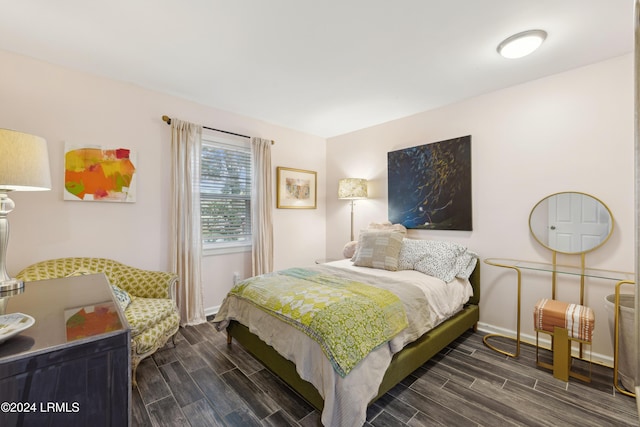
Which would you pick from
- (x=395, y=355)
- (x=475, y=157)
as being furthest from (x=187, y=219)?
(x=475, y=157)

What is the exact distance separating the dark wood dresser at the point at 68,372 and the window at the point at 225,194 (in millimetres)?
2349

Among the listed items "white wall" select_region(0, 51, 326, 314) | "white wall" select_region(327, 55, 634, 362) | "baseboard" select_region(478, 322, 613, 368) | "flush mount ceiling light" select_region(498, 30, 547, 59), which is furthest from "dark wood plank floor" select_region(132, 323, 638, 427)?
"flush mount ceiling light" select_region(498, 30, 547, 59)

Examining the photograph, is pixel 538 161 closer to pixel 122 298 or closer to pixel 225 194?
pixel 225 194

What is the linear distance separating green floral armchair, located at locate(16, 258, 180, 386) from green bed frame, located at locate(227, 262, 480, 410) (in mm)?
595

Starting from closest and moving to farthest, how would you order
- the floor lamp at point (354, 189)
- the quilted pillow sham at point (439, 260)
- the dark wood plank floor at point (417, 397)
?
1. the dark wood plank floor at point (417, 397)
2. the quilted pillow sham at point (439, 260)
3. the floor lamp at point (354, 189)

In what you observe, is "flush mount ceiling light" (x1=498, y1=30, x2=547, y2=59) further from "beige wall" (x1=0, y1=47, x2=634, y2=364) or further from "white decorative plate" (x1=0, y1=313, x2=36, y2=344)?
"white decorative plate" (x1=0, y1=313, x2=36, y2=344)

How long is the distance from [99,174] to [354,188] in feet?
9.33

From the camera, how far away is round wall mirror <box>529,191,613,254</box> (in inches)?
89.7

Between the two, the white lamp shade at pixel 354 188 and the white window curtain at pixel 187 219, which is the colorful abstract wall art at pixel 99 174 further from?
the white lamp shade at pixel 354 188

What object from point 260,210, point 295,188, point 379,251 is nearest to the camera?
point 379,251

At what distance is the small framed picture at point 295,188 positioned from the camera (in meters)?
4.00

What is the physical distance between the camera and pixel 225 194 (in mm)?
3502

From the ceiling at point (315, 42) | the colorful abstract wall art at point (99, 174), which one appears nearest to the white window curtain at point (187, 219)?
the colorful abstract wall art at point (99, 174)

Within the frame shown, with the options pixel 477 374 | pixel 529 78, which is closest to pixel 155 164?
pixel 477 374
